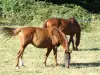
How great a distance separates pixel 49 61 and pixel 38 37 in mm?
1486

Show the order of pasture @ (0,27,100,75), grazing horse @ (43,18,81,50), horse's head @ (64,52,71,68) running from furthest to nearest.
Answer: grazing horse @ (43,18,81,50), horse's head @ (64,52,71,68), pasture @ (0,27,100,75)

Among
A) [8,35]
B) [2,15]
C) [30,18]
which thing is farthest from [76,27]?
[2,15]

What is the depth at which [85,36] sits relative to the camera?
59.6ft

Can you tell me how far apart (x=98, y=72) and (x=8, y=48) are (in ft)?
15.6

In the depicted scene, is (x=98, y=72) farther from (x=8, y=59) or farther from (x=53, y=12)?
(x=53, y=12)

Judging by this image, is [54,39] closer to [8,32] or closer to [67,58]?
[67,58]

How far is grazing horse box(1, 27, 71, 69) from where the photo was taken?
10.3m

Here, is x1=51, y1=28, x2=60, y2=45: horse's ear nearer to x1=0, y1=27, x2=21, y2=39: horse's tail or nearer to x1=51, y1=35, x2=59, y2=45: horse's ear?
x1=51, y1=35, x2=59, y2=45: horse's ear

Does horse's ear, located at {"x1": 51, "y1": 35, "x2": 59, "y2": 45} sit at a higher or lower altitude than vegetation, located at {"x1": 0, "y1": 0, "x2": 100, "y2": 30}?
higher

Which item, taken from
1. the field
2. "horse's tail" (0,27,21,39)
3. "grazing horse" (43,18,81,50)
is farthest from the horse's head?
"grazing horse" (43,18,81,50)

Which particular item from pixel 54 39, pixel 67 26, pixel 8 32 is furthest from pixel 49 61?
pixel 67 26

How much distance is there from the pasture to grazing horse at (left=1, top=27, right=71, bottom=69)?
15.1 inches

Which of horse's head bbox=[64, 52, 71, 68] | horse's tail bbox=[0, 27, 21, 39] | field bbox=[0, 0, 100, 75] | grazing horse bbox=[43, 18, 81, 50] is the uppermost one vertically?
horse's tail bbox=[0, 27, 21, 39]

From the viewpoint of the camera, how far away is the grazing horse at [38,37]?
10336 mm
